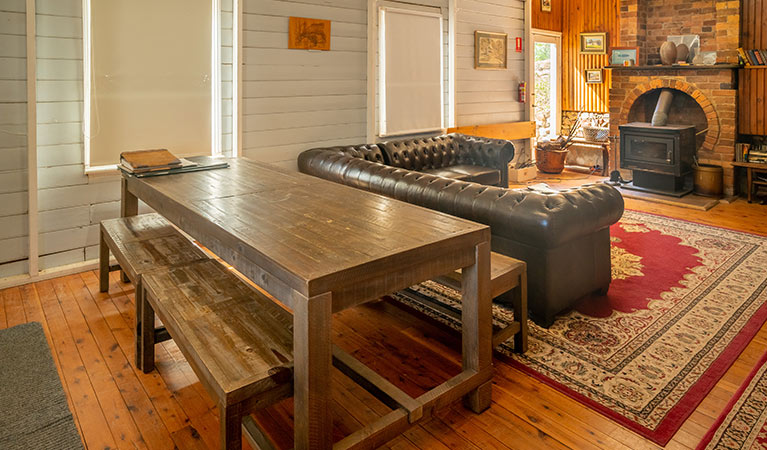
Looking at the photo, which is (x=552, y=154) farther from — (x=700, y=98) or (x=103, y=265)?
(x=103, y=265)

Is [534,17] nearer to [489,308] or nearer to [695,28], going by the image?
[695,28]

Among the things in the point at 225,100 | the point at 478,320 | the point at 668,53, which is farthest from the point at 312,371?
the point at 668,53

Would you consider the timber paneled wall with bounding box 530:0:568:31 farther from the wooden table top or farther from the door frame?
the wooden table top

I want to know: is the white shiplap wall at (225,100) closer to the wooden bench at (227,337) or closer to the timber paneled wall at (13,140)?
the timber paneled wall at (13,140)

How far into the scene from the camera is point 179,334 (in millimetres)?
1903

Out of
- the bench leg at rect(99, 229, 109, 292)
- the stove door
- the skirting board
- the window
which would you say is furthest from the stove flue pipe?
the skirting board

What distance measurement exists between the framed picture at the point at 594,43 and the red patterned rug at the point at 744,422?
23.2 ft

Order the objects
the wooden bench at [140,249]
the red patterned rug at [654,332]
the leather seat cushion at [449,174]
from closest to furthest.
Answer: the red patterned rug at [654,332]
the wooden bench at [140,249]
the leather seat cushion at [449,174]

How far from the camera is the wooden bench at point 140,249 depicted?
259 cm

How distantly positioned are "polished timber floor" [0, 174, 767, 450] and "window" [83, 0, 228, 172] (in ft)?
4.67

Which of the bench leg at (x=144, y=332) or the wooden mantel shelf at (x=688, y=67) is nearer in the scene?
the bench leg at (x=144, y=332)

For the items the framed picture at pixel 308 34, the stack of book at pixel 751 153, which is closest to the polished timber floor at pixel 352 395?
the framed picture at pixel 308 34

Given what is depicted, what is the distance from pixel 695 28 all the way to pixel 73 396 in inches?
306

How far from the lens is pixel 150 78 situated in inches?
160
